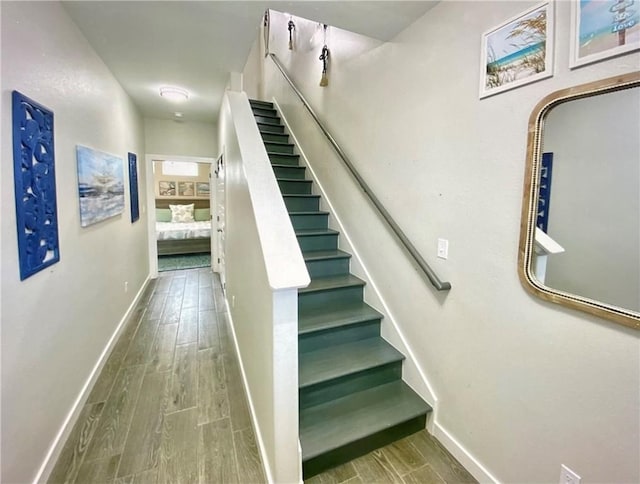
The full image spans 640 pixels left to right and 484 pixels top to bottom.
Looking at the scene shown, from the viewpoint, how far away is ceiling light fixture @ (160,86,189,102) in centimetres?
341

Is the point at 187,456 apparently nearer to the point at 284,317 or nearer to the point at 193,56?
the point at 284,317

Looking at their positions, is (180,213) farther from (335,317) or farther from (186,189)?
(335,317)

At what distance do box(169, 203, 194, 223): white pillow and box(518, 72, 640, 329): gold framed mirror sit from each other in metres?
8.01

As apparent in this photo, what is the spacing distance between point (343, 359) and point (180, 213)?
7.27 meters

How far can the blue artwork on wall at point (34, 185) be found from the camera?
4.34 feet

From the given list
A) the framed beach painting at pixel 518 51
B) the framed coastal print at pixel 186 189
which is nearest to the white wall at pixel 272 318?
the framed beach painting at pixel 518 51

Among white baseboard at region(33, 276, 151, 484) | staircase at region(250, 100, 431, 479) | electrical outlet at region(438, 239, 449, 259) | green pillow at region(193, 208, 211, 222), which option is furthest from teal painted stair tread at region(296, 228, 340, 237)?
green pillow at region(193, 208, 211, 222)

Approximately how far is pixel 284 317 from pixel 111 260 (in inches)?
96.1

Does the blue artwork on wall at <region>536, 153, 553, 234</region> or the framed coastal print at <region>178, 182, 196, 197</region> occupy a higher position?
the framed coastal print at <region>178, 182, 196, 197</region>

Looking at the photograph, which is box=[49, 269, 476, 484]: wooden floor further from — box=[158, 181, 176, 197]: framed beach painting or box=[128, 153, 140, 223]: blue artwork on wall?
box=[158, 181, 176, 197]: framed beach painting

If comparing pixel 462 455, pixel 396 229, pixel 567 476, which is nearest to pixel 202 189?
pixel 396 229

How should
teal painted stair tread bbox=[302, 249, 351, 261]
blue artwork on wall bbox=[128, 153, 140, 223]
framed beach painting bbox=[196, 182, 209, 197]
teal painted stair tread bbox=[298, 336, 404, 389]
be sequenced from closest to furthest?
teal painted stair tread bbox=[298, 336, 404, 389] → teal painted stair tread bbox=[302, 249, 351, 261] → blue artwork on wall bbox=[128, 153, 140, 223] → framed beach painting bbox=[196, 182, 209, 197]

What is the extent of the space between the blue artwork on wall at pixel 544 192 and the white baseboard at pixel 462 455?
1.22 m

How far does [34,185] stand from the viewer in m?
1.45
